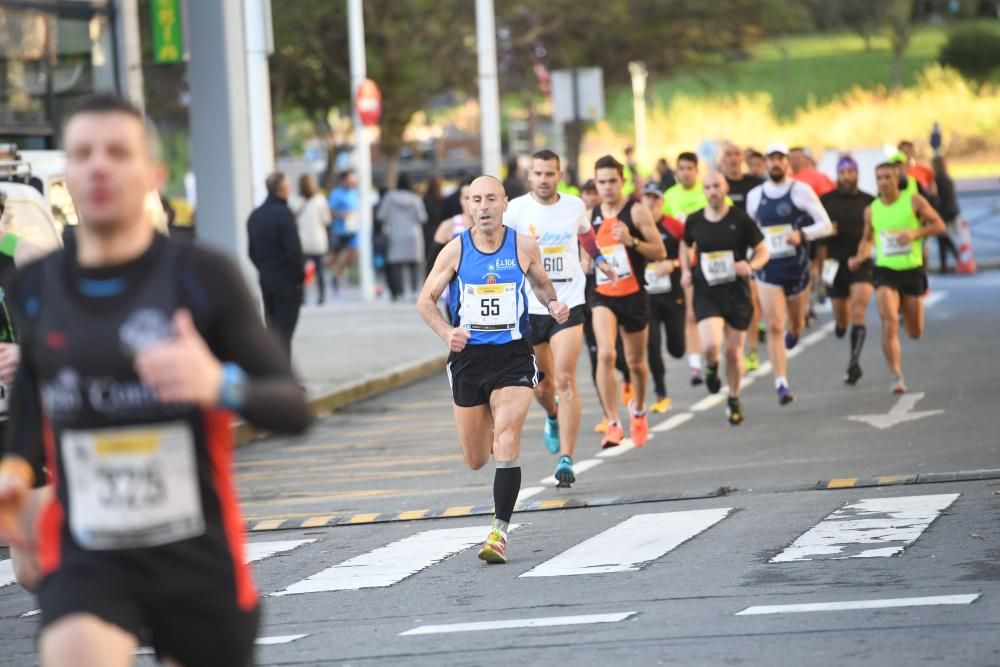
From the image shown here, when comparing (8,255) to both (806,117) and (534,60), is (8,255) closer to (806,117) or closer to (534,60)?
(534,60)

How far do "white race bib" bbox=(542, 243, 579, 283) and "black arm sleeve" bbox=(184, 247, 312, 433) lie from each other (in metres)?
9.10

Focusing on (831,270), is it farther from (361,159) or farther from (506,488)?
(361,159)

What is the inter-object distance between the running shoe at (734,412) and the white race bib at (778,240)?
89.8 inches

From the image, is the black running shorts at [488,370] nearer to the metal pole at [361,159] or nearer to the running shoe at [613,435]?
the running shoe at [613,435]

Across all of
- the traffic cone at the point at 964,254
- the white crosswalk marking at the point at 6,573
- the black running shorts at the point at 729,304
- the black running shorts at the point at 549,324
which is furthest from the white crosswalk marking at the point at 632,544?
the traffic cone at the point at 964,254

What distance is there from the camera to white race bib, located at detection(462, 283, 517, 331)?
1061 cm

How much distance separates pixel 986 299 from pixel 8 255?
2113 cm

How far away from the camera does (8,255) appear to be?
8938 mm

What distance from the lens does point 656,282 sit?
58.4 ft

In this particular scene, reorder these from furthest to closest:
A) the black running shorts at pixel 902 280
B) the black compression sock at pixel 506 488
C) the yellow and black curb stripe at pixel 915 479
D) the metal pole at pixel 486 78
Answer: the metal pole at pixel 486 78, the black running shorts at pixel 902 280, the yellow and black curb stripe at pixel 915 479, the black compression sock at pixel 506 488

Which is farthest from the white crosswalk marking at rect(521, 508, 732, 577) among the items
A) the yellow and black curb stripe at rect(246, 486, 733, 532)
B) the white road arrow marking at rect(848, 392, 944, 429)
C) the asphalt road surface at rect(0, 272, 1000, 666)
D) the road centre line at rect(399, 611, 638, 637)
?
the white road arrow marking at rect(848, 392, 944, 429)

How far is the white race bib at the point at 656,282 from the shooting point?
58.0 ft

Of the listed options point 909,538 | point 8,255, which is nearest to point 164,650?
point 8,255

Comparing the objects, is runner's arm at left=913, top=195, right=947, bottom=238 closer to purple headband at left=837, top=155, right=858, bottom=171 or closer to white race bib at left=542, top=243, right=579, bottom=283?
purple headband at left=837, top=155, right=858, bottom=171
